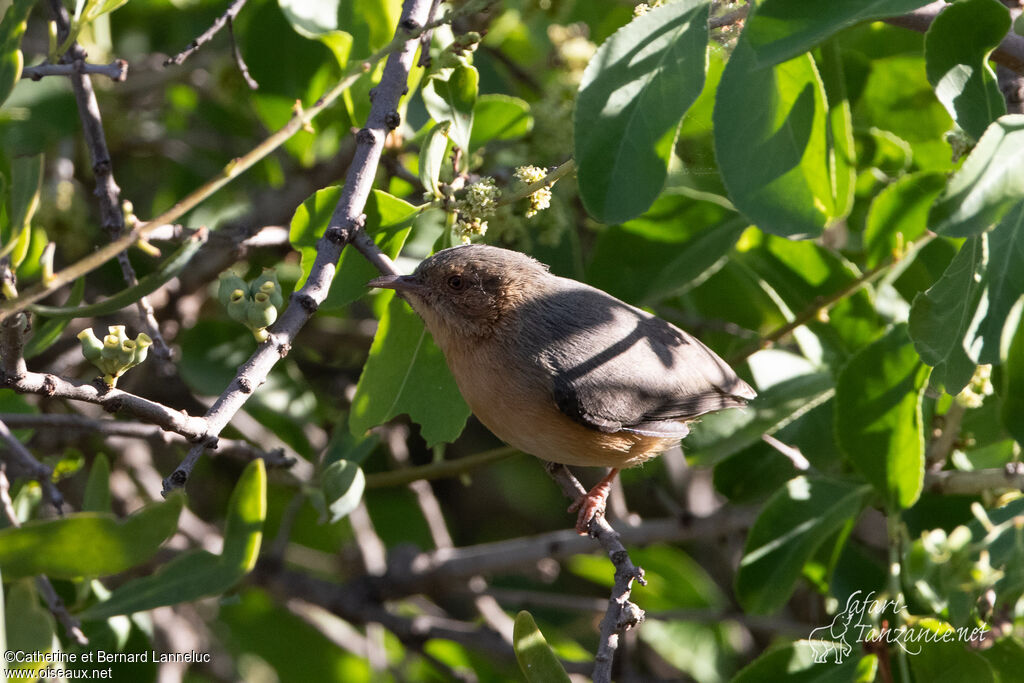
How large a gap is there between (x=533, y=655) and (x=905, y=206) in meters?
2.48

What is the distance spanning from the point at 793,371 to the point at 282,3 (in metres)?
2.46

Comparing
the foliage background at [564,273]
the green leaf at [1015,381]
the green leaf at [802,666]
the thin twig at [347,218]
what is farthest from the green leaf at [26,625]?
the green leaf at [1015,381]

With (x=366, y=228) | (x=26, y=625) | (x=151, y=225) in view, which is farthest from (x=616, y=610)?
(x=151, y=225)

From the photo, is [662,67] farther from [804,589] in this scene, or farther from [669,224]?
[804,589]

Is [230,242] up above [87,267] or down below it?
below

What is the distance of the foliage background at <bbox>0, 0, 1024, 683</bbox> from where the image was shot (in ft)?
9.05

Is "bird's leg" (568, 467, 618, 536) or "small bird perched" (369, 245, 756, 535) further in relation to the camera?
"bird's leg" (568, 467, 618, 536)

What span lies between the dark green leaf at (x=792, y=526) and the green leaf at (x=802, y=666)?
1.02 feet

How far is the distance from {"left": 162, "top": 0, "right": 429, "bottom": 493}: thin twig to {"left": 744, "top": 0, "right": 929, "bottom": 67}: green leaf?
3.16 ft

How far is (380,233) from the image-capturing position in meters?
3.18

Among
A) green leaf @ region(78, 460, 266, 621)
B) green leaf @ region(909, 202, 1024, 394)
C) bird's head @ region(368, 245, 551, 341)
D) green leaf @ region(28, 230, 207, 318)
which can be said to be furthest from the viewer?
bird's head @ region(368, 245, 551, 341)

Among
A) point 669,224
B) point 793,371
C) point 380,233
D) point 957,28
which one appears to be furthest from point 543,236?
point 957,28

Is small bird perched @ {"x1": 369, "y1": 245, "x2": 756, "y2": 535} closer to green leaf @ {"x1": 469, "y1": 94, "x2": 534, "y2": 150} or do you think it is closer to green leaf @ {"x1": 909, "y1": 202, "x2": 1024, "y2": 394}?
green leaf @ {"x1": 469, "y1": 94, "x2": 534, "y2": 150}

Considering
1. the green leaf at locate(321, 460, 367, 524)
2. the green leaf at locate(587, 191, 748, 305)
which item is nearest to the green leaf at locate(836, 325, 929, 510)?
the green leaf at locate(587, 191, 748, 305)
